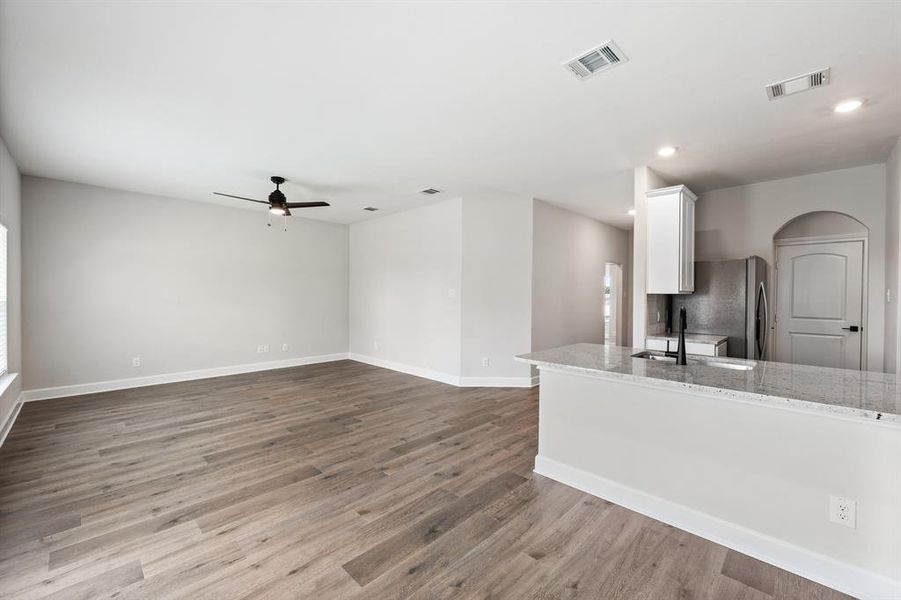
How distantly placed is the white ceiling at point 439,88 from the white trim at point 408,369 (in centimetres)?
292

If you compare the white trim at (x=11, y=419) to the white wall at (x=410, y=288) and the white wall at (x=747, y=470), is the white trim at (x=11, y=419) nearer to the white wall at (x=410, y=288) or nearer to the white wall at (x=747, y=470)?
the white wall at (x=410, y=288)

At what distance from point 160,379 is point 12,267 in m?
2.16

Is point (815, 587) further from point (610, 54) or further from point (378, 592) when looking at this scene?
point (610, 54)

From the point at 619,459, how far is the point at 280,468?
2505mm

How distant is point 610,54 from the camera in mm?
2240

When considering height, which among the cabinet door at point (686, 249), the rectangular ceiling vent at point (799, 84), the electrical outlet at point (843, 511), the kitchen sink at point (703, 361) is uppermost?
the rectangular ceiling vent at point (799, 84)

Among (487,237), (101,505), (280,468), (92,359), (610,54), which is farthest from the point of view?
(487,237)

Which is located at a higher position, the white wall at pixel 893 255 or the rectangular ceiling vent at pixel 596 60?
the rectangular ceiling vent at pixel 596 60

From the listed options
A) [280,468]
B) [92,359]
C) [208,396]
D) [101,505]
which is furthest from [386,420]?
[92,359]

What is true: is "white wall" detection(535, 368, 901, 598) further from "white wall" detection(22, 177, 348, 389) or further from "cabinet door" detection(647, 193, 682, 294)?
"white wall" detection(22, 177, 348, 389)

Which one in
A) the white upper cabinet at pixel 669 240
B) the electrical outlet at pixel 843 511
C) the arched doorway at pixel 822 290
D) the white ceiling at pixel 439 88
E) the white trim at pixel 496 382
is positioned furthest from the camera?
the white trim at pixel 496 382

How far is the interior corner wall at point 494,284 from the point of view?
5.61 meters

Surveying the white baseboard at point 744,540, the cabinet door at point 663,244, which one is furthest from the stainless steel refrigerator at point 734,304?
the white baseboard at point 744,540

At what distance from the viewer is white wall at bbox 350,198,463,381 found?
5859 millimetres
